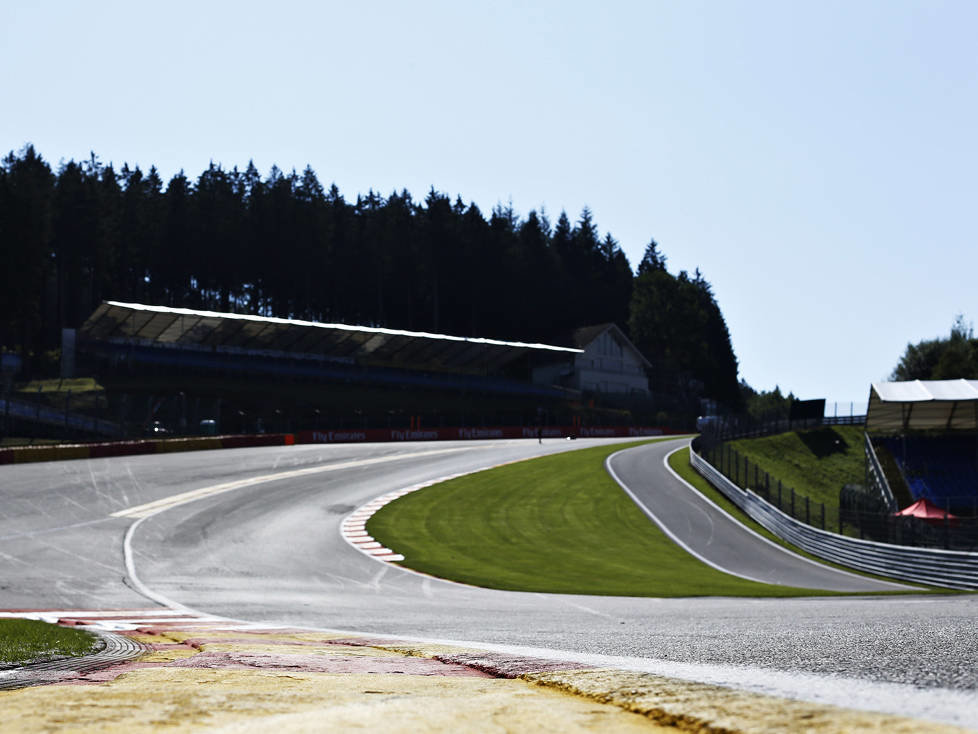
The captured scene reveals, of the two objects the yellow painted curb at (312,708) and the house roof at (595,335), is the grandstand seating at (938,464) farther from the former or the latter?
the yellow painted curb at (312,708)

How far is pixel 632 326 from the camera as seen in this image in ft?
450

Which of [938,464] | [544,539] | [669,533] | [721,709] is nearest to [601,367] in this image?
[938,464]

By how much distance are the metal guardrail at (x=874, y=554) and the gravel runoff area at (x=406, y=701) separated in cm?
2297

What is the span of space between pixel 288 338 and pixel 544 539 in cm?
5356

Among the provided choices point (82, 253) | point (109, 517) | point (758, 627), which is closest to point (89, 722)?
point (758, 627)

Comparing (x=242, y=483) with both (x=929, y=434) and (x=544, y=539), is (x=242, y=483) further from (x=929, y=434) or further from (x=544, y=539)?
(x=929, y=434)

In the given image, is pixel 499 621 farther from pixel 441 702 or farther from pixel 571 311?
pixel 571 311

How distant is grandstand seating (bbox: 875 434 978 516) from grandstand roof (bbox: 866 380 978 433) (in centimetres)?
97

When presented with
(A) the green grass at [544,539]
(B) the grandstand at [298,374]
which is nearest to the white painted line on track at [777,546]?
(A) the green grass at [544,539]

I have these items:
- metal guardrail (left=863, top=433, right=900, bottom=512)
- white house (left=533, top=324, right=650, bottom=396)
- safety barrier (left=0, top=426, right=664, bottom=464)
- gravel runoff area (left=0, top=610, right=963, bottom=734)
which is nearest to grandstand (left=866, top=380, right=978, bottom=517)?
metal guardrail (left=863, top=433, right=900, bottom=512)

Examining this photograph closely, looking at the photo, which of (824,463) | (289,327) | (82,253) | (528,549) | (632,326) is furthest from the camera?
(632,326)

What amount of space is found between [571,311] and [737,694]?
13552 centimetres

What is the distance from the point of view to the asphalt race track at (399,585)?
461cm

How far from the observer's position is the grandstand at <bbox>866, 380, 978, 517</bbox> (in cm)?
5334
